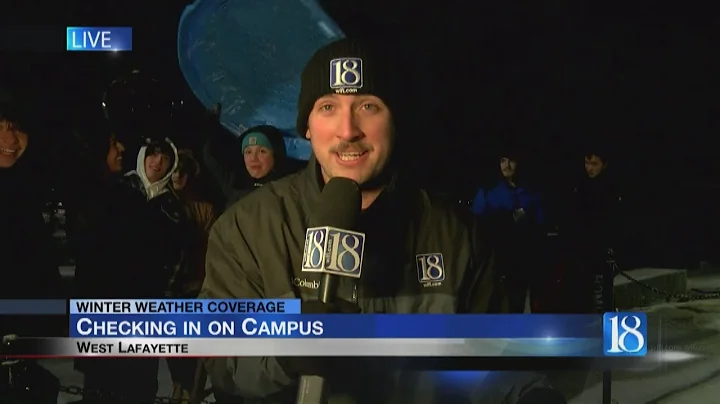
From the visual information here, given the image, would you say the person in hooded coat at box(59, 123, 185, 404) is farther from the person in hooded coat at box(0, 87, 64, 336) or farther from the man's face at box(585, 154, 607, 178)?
the man's face at box(585, 154, 607, 178)

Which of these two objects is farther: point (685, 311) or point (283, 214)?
point (685, 311)

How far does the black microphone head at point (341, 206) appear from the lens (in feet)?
5.80

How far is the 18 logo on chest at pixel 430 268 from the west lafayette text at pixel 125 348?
0.82 m

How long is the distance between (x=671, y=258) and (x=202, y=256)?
159cm

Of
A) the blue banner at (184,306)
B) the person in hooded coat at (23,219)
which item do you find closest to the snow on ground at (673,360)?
the blue banner at (184,306)

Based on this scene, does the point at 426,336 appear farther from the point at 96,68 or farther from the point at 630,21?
the point at 96,68

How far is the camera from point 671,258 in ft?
7.16

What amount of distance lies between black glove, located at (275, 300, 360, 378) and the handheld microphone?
18 cm

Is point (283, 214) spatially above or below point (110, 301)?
above

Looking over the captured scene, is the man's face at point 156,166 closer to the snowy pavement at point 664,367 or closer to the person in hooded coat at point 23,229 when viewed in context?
the person in hooded coat at point 23,229

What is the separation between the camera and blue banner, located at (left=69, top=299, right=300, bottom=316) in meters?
2.04

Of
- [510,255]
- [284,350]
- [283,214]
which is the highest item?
[283,214]

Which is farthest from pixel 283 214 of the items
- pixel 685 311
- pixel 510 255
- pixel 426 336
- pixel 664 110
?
pixel 685 311

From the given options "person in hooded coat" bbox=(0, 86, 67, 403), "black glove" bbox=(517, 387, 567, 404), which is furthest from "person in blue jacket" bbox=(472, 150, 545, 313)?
"person in hooded coat" bbox=(0, 86, 67, 403)
